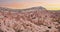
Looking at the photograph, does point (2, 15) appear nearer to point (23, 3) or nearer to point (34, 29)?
point (23, 3)

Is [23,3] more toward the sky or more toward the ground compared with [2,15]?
more toward the sky

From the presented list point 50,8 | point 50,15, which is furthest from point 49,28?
point 50,8

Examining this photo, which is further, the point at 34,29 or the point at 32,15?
the point at 32,15

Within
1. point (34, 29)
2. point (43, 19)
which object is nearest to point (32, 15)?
point (43, 19)

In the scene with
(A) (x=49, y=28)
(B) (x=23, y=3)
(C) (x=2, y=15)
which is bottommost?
(A) (x=49, y=28)

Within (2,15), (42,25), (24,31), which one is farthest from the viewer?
(2,15)

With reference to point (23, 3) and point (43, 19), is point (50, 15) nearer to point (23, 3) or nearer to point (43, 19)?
point (43, 19)

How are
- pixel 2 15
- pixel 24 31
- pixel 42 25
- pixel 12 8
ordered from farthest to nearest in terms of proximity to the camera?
pixel 12 8 → pixel 2 15 → pixel 42 25 → pixel 24 31
